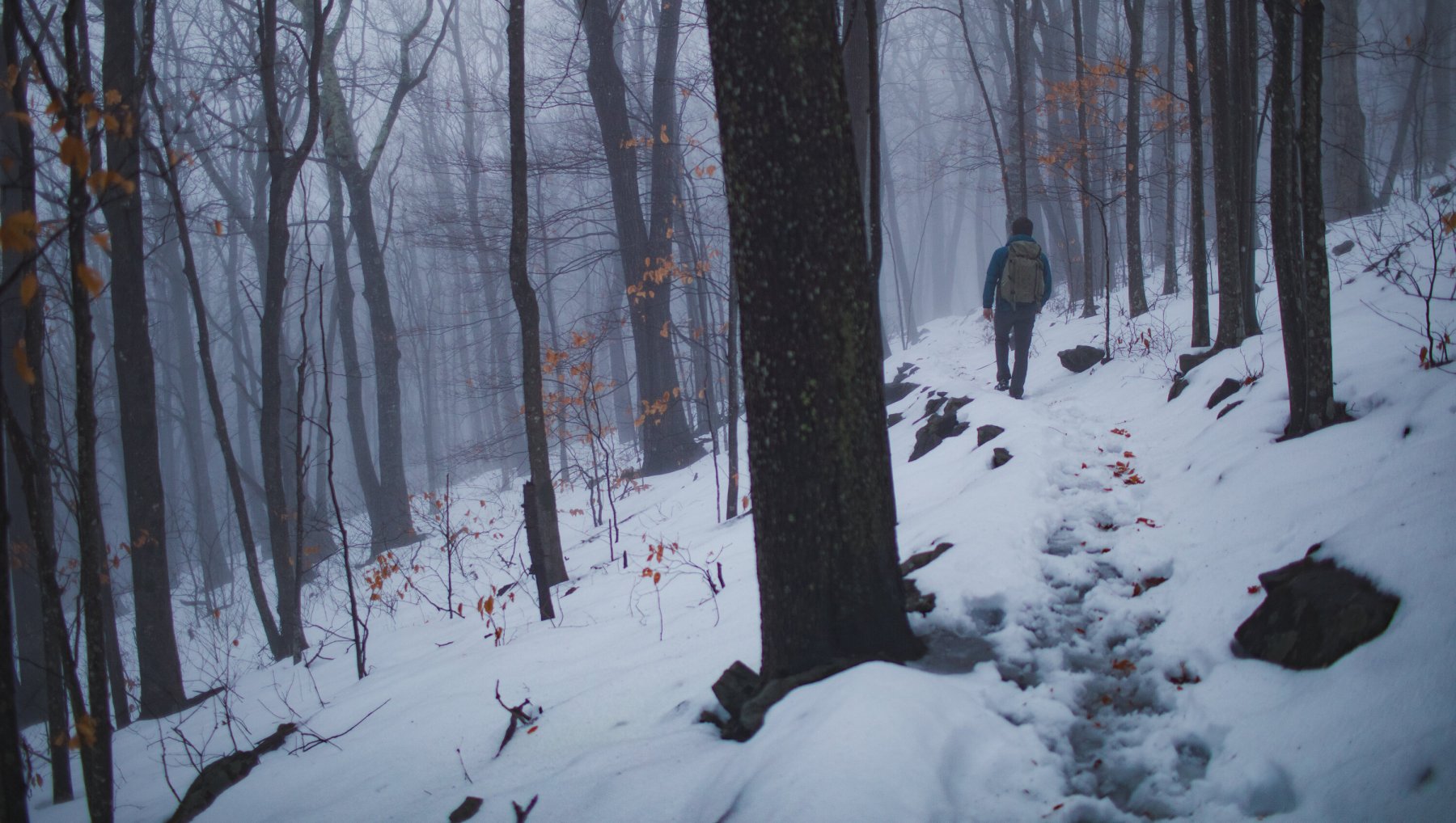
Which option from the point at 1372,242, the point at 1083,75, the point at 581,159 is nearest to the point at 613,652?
the point at 581,159

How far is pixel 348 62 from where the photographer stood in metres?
11.9

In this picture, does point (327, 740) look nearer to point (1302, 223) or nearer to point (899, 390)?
point (1302, 223)

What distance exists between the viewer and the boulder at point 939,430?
276 inches

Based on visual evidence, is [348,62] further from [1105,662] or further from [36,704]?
[1105,662]

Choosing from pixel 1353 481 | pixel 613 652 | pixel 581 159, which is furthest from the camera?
pixel 581 159

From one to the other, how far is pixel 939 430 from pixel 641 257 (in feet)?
17.7

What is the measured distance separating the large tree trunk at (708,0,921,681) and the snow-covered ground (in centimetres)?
34

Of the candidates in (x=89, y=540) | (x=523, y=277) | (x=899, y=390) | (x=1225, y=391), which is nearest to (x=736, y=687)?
(x=89, y=540)

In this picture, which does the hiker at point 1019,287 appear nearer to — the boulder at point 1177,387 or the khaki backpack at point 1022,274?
the khaki backpack at point 1022,274

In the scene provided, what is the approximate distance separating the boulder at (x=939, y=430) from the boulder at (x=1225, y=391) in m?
2.04

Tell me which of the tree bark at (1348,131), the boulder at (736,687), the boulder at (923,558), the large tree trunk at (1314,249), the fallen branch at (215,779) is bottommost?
the fallen branch at (215,779)

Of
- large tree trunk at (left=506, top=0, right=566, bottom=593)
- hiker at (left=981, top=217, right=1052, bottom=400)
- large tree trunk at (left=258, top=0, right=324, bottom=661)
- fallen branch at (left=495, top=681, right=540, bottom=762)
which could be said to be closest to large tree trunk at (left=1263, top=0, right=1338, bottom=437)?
hiker at (left=981, top=217, right=1052, bottom=400)

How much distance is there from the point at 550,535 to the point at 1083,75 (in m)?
11.1

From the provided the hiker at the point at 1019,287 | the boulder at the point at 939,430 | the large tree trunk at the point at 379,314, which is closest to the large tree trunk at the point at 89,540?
the boulder at the point at 939,430
